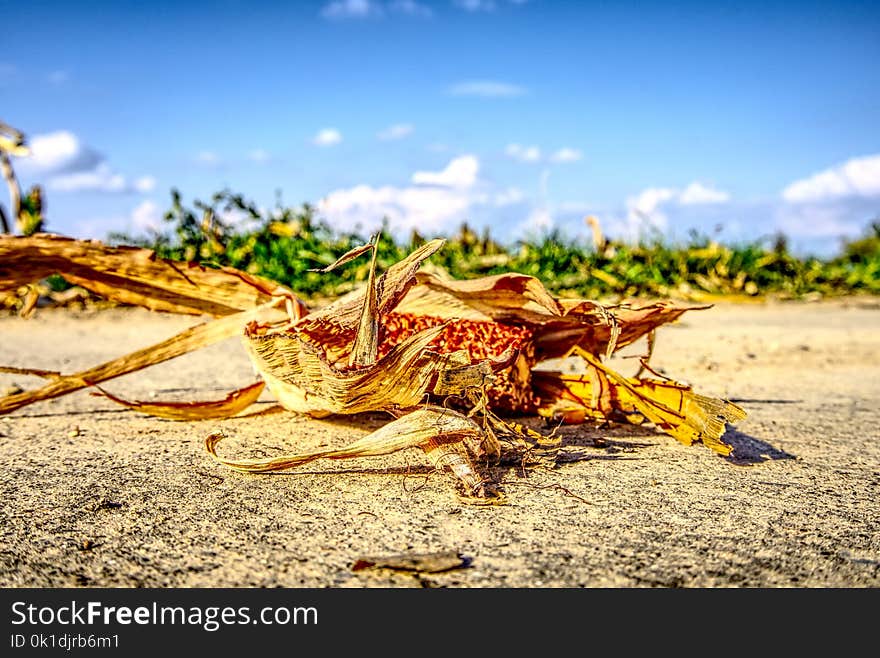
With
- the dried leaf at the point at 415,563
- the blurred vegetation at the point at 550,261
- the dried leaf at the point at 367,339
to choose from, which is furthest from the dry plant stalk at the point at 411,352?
the blurred vegetation at the point at 550,261

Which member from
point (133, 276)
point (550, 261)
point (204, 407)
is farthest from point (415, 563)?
point (550, 261)

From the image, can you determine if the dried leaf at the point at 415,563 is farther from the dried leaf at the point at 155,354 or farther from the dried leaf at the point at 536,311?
the dried leaf at the point at 155,354

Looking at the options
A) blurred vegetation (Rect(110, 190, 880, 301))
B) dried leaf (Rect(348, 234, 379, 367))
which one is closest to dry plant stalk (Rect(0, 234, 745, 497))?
dried leaf (Rect(348, 234, 379, 367))

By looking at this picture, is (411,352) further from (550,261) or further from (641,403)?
(550,261)

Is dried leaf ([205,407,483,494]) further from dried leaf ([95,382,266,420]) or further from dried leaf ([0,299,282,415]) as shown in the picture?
dried leaf ([0,299,282,415])
